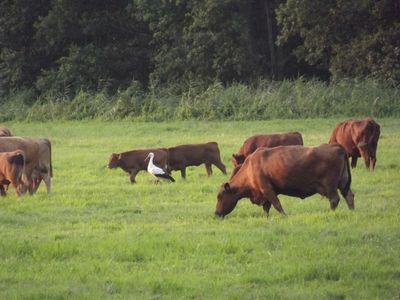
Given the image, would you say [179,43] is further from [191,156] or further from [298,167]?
[298,167]

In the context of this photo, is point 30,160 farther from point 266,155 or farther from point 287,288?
point 287,288

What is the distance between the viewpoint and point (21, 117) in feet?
128

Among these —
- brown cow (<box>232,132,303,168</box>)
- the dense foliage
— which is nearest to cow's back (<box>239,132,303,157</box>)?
brown cow (<box>232,132,303,168</box>)

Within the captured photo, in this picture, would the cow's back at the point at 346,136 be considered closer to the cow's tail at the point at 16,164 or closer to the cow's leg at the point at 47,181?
the cow's leg at the point at 47,181

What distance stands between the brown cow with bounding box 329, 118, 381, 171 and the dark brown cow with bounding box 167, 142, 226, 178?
8.85ft

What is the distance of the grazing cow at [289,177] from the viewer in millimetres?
14141

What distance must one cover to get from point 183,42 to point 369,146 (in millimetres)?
27812

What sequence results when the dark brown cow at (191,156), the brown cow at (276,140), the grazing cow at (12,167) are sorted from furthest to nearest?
the dark brown cow at (191,156), the brown cow at (276,140), the grazing cow at (12,167)

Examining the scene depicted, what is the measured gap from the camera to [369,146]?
20.7 m

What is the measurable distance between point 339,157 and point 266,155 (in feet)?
3.76

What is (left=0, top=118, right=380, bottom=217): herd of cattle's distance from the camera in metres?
14.2

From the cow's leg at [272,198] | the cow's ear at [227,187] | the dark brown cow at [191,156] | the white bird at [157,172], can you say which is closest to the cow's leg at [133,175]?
the white bird at [157,172]

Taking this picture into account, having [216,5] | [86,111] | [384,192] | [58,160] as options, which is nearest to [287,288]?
[384,192]

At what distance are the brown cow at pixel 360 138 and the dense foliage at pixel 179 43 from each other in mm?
19676
